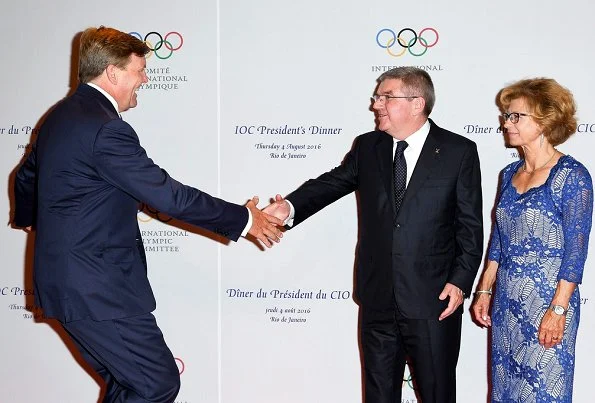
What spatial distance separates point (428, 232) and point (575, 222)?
2.11ft

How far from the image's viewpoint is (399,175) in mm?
3471

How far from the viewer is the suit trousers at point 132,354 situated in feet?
10.0

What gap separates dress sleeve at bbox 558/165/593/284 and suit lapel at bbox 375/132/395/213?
2.56ft

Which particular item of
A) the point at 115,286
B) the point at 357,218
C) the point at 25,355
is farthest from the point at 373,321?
the point at 25,355

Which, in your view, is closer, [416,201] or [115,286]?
[115,286]

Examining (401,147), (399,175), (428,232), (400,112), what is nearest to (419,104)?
(400,112)

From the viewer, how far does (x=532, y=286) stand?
3.18m

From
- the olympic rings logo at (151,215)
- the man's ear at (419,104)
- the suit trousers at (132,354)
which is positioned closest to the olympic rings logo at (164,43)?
the olympic rings logo at (151,215)

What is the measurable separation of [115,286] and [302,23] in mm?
2020

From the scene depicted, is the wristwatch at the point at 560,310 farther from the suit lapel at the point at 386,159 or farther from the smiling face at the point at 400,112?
the smiling face at the point at 400,112

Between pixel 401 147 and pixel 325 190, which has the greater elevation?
pixel 401 147

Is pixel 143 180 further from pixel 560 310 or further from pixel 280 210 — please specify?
pixel 560 310

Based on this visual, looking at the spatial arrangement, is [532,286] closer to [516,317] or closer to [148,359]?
[516,317]

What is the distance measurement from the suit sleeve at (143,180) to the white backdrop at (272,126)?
1128 mm
